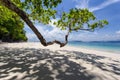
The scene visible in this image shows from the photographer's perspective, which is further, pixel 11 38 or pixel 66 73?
pixel 11 38

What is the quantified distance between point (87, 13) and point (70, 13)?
166cm

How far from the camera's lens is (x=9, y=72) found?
710 centimetres

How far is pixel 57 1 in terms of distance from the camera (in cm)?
977

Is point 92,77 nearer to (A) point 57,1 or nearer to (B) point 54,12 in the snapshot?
(A) point 57,1

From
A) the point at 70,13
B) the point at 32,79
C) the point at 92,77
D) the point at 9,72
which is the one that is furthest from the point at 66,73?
the point at 70,13

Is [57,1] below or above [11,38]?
below

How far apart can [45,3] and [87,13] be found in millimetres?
4953

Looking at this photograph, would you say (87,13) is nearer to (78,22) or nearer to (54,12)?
(78,22)

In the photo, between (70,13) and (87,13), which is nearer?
(70,13)

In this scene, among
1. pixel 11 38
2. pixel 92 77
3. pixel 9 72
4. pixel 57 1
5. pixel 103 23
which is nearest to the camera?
pixel 92 77

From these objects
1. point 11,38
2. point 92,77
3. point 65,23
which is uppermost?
point 11,38

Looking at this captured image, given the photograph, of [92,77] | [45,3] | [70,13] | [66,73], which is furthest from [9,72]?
[70,13]

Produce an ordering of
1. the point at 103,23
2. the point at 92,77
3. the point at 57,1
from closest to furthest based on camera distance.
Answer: the point at 92,77 < the point at 57,1 < the point at 103,23

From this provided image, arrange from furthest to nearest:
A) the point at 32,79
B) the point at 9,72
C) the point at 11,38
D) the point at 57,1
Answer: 1. the point at 11,38
2. the point at 57,1
3. the point at 9,72
4. the point at 32,79
